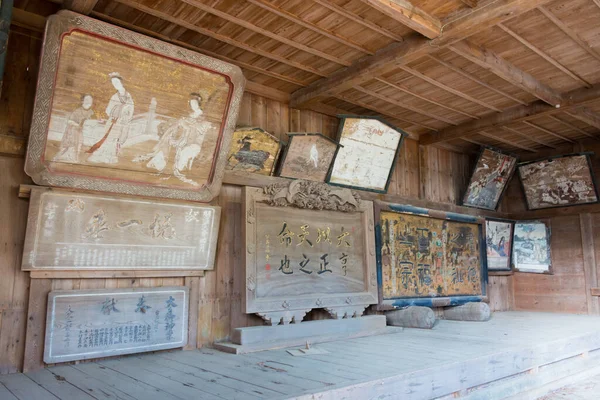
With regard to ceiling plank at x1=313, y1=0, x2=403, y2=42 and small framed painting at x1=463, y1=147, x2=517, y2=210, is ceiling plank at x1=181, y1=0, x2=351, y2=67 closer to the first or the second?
ceiling plank at x1=313, y1=0, x2=403, y2=42

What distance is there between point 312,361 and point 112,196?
223 centimetres

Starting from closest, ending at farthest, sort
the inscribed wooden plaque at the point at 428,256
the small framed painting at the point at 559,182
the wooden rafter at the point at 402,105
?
the wooden rafter at the point at 402,105 < the inscribed wooden plaque at the point at 428,256 < the small framed painting at the point at 559,182

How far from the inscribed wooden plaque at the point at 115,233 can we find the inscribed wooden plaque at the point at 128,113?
0.44 ft

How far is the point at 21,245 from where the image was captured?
11.8ft

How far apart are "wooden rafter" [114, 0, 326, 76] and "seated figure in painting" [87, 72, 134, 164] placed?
0.57 meters

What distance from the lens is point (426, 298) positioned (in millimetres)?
6328

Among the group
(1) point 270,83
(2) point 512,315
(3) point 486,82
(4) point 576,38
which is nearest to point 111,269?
(1) point 270,83

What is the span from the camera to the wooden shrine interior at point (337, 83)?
141 inches

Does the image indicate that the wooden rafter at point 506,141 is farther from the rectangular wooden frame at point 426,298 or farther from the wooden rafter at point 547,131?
the rectangular wooden frame at point 426,298

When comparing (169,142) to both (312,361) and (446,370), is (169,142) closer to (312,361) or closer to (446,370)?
(312,361)

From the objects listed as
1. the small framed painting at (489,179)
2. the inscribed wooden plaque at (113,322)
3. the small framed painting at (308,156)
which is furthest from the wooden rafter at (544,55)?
the inscribed wooden plaque at (113,322)

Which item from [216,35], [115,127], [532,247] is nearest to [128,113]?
[115,127]

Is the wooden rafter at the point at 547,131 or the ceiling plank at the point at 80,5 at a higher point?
the wooden rafter at the point at 547,131

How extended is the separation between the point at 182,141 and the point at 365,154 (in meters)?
2.53
